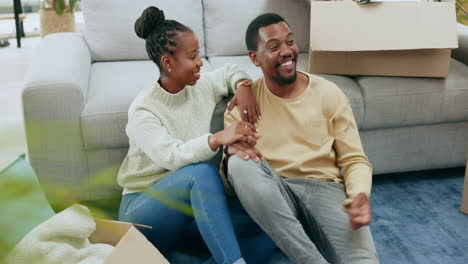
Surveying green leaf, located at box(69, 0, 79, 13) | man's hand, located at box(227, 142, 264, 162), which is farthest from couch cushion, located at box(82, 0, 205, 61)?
green leaf, located at box(69, 0, 79, 13)

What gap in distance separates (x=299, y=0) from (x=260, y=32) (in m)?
0.86

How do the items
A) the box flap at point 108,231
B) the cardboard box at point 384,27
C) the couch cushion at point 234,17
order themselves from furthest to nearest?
the couch cushion at point 234,17
the cardboard box at point 384,27
the box flap at point 108,231

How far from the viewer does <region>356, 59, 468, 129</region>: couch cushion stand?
193 cm

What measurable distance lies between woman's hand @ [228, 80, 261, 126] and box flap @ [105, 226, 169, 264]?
673 mm

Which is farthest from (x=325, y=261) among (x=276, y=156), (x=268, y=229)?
(x=276, y=156)

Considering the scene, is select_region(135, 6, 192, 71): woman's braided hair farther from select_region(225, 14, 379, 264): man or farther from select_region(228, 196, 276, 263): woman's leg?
select_region(228, 196, 276, 263): woman's leg

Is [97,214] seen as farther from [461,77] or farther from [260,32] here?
[461,77]

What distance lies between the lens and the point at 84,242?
3.09 feet

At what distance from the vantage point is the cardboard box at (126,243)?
31.1 inches

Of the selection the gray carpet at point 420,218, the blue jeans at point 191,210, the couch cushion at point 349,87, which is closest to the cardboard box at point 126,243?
the blue jeans at point 191,210

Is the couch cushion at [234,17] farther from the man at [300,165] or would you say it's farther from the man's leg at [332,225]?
the man's leg at [332,225]

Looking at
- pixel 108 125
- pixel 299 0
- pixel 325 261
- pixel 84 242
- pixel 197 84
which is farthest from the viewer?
pixel 299 0

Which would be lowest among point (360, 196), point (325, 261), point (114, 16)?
point (325, 261)

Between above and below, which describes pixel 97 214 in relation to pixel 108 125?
above
